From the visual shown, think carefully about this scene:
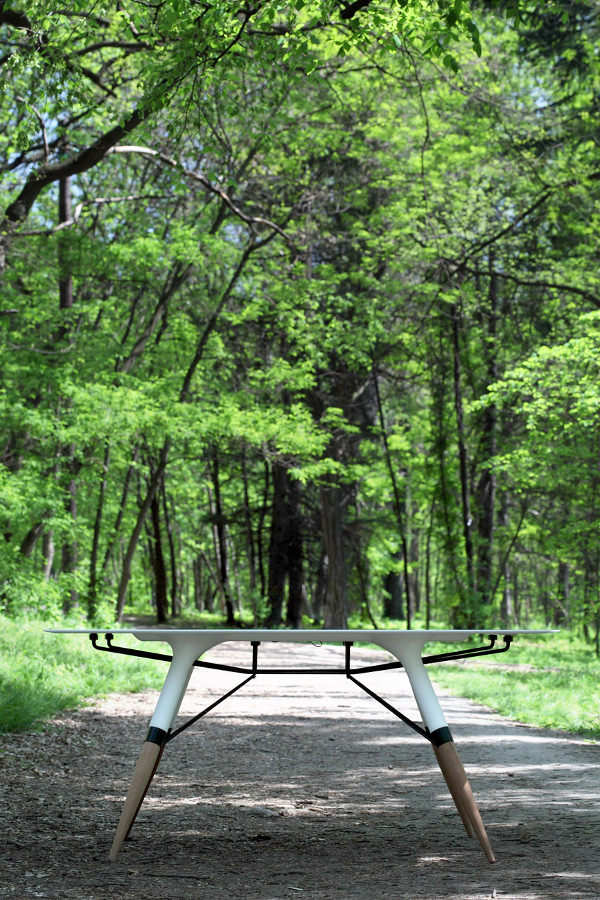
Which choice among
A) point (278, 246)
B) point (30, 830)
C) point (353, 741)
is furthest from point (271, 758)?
point (278, 246)

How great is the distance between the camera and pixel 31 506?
12117mm

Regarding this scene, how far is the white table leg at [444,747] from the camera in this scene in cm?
344

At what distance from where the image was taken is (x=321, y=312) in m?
19.4

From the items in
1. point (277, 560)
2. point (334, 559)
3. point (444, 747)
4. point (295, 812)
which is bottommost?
point (295, 812)

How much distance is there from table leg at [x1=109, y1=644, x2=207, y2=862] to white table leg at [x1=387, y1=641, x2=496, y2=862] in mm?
857

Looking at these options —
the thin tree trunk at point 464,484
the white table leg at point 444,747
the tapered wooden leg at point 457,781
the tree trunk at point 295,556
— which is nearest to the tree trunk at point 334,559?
the tree trunk at point 295,556

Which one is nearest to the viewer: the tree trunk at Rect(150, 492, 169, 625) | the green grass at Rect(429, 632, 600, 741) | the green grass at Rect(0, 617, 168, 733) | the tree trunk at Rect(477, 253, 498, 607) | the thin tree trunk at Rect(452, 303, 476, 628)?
the green grass at Rect(0, 617, 168, 733)

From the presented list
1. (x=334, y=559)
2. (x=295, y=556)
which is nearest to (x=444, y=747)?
(x=334, y=559)

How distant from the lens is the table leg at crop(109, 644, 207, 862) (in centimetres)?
351

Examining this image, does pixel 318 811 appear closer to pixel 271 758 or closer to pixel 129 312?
pixel 271 758

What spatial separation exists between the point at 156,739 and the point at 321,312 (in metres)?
16.3

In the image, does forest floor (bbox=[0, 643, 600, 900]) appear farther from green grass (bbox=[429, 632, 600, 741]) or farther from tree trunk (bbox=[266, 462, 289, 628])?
tree trunk (bbox=[266, 462, 289, 628])

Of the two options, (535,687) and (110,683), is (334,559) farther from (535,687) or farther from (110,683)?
(110,683)

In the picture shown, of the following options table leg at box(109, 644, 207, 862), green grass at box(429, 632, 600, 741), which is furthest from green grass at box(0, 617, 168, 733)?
green grass at box(429, 632, 600, 741)
